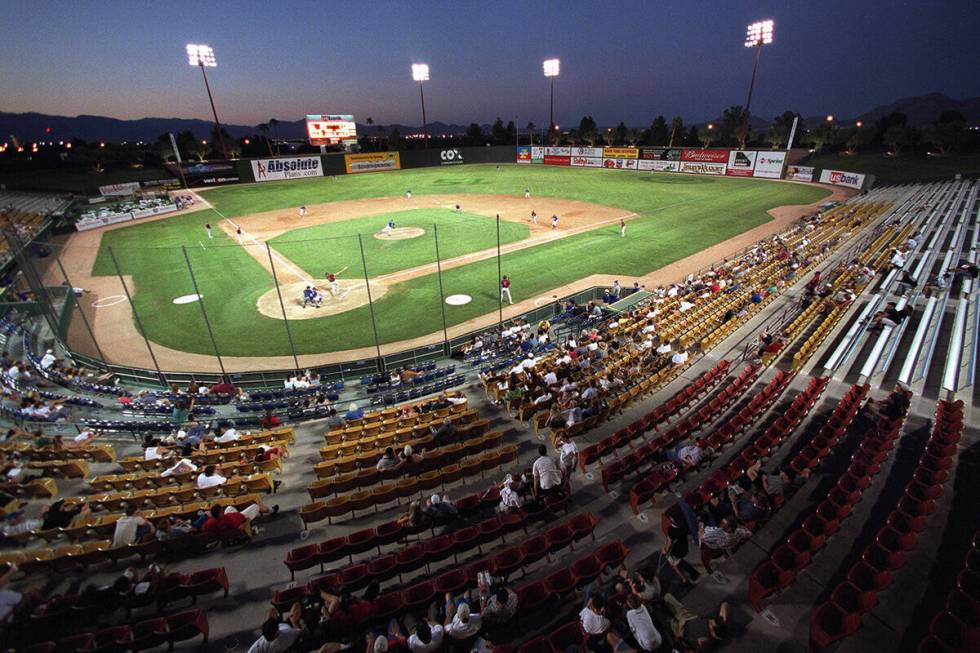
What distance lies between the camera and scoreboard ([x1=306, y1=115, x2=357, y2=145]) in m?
78.6

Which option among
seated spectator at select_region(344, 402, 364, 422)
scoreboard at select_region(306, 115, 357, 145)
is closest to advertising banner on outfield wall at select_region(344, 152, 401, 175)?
scoreboard at select_region(306, 115, 357, 145)

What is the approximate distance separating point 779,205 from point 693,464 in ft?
159

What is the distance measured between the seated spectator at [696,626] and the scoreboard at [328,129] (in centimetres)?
8773

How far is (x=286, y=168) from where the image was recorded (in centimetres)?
7400

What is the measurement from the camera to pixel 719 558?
7.66m

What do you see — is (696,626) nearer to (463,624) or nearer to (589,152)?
(463,624)

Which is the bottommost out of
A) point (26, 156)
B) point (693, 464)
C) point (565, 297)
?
point (565, 297)

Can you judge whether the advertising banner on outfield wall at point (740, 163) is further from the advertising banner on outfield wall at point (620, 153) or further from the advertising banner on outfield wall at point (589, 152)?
the advertising banner on outfield wall at point (589, 152)

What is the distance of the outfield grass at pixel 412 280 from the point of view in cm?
2220

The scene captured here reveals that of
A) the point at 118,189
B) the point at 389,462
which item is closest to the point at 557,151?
the point at 118,189

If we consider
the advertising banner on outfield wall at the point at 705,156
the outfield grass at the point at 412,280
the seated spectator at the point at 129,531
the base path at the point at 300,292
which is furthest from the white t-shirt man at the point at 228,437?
the advertising banner on outfield wall at the point at 705,156

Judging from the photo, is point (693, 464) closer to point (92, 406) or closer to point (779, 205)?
point (92, 406)

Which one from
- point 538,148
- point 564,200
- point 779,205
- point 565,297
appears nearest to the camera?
point 565,297

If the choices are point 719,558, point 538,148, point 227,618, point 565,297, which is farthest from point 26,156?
point 719,558
